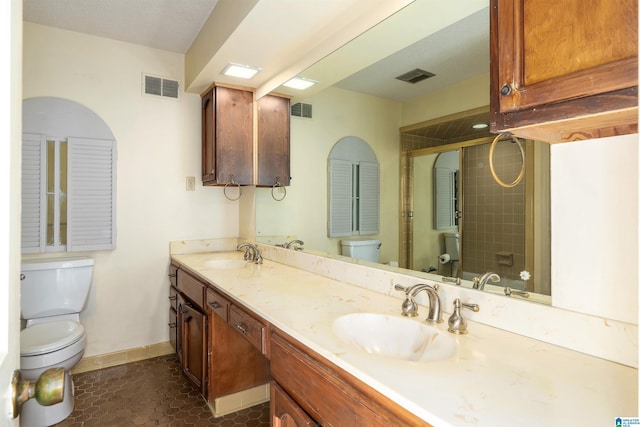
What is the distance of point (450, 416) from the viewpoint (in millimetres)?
658

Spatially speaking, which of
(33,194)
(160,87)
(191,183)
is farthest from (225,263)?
(160,87)

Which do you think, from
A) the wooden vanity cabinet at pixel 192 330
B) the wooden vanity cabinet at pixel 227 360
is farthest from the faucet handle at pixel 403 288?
the wooden vanity cabinet at pixel 192 330

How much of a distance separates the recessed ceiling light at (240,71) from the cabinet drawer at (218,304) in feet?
4.73

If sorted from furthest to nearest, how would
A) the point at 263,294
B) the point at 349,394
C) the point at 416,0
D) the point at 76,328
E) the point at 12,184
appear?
the point at 76,328
the point at 263,294
the point at 416,0
the point at 349,394
the point at 12,184

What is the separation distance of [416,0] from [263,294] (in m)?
1.38

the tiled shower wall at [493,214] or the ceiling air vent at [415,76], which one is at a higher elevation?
the ceiling air vent at [415,76]

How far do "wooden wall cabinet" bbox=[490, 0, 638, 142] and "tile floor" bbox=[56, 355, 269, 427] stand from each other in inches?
79.4

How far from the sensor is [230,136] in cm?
262

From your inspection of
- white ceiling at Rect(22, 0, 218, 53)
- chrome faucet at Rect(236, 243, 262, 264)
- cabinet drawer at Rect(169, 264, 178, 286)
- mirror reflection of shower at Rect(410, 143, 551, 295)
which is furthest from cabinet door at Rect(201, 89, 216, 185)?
mirror reflection of shower at Rect(410, 143, 551, 295)

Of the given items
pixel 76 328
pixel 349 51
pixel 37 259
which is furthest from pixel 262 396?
pixel 349 51

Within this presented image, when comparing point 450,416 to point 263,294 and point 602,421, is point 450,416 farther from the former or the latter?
point 263,294

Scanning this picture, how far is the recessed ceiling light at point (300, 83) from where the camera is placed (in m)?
2.17

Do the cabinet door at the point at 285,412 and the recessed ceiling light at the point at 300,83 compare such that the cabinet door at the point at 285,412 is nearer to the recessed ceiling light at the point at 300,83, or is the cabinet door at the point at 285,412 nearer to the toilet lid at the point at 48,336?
the toilet lid at the point at 48,336

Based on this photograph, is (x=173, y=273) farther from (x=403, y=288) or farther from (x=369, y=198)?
(x=403, y=288)
